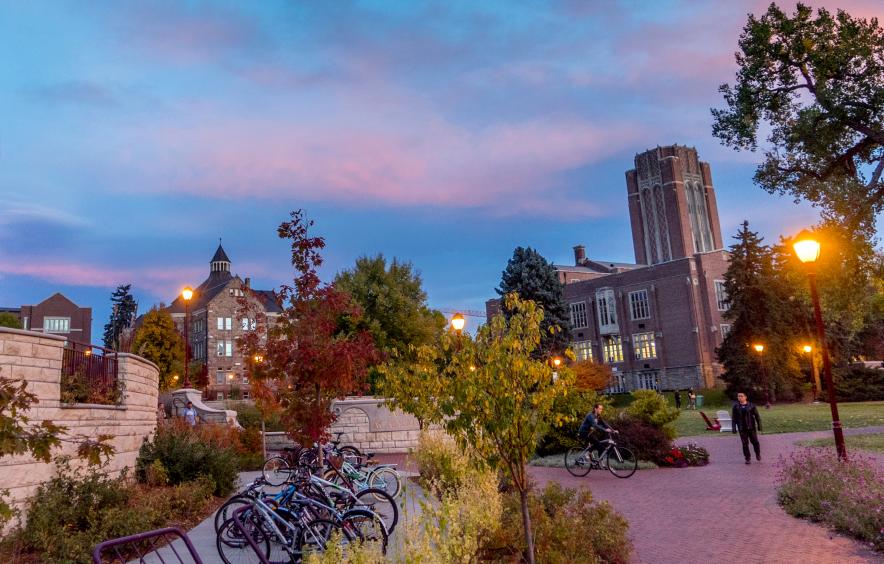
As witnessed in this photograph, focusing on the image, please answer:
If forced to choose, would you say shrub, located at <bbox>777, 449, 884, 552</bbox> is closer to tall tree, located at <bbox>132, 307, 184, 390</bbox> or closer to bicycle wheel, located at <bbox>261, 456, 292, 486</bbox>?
bicycle wheel, located at <bbox>261, 456, 292, 486</bbox>

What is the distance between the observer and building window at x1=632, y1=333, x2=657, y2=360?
6291cm

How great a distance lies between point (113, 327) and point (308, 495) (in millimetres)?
81560

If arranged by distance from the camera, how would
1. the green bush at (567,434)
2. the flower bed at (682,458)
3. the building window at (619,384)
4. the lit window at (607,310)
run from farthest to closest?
1. the lit window at (607,310)
2. the building window at (619,384)
3. the green bush at (567,434)
4. the flower bed at (682,458)

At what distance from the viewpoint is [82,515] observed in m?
9.06

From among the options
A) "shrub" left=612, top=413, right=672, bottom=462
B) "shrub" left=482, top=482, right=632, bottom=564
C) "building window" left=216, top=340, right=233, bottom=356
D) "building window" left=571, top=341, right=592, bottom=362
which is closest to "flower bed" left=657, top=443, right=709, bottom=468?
"shrub" left=612, top=413, right=672, bottom=462

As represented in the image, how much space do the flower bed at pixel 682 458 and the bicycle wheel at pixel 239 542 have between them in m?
12.3

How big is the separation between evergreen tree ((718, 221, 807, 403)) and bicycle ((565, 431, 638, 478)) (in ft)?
111

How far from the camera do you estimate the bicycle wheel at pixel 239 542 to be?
7.50 metres

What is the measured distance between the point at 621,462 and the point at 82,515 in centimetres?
1192

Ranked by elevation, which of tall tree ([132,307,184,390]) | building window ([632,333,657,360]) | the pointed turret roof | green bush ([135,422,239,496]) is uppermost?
the pointed turret roof

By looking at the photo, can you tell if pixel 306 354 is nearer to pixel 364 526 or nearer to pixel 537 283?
pixel 364 526

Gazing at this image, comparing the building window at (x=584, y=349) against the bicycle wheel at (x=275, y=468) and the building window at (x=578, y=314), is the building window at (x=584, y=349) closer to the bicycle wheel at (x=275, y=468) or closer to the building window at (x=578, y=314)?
the building window at (x=578, y=314)

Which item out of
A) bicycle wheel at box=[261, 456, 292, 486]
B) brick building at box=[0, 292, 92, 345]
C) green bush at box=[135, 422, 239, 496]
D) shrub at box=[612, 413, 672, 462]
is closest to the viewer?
green bush at box=[135, 422, 239, 496]

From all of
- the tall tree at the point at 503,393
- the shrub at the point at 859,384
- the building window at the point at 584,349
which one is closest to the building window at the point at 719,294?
the building window at the point at 584,349
